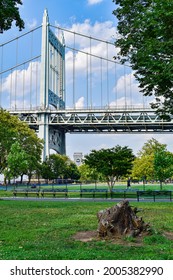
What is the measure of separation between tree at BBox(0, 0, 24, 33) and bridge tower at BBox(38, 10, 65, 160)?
61.8 meters

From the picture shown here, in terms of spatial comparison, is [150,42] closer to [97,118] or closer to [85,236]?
[85,236]

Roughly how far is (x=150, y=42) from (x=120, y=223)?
563 cm

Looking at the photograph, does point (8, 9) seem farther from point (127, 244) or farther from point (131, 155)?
point (131, 155)

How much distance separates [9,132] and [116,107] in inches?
1585

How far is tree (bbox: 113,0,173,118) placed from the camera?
1028cm

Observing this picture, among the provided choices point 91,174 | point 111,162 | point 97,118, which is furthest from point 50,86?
point 111,162

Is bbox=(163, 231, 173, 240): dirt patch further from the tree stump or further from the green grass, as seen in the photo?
the tree stump

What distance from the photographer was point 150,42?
10797 mm

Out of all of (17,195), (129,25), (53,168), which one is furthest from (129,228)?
(53,168)

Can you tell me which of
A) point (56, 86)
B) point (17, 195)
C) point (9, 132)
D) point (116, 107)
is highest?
point (56, 86)

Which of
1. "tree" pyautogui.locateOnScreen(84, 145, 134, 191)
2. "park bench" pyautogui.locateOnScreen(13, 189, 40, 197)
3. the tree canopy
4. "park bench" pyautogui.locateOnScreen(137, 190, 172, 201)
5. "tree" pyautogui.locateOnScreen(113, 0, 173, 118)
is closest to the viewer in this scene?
"tree" pyautogui.locateOnScreen(113, 0, 173, 118)

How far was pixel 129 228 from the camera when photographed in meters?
8.66

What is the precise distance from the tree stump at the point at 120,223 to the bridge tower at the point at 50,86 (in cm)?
6622

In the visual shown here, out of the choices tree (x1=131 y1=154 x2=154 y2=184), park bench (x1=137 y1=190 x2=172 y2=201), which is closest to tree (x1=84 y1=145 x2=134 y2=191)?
park bench (x1=137 y1=190 x2=172 y2=201)
